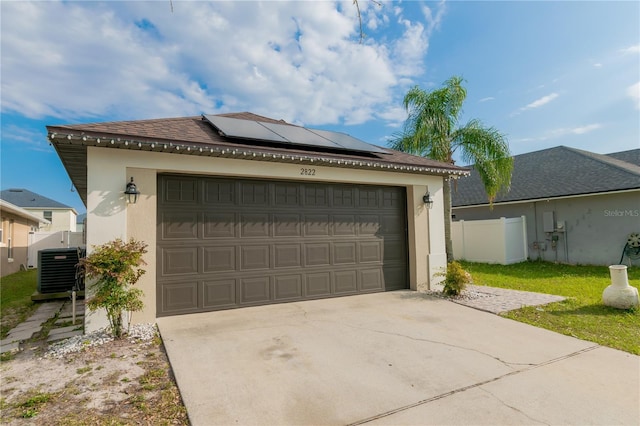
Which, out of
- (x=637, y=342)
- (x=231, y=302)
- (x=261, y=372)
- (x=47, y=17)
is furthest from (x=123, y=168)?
(x=637, y=342)

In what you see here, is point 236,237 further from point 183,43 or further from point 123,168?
point 183,43

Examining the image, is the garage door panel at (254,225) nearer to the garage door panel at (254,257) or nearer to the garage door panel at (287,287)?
the garage door panel at (254,257)

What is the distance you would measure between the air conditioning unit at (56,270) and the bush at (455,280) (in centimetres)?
882

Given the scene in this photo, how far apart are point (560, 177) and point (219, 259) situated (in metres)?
14.9

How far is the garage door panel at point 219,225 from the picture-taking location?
5.99 metres

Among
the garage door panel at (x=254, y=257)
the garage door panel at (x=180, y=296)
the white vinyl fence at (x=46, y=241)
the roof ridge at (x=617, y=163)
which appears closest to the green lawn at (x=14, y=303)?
the garage door panel at (x=180, y=296)

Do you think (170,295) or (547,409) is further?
(170,295)

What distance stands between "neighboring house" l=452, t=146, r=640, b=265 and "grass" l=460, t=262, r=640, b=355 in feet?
3.47

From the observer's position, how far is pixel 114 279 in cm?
450

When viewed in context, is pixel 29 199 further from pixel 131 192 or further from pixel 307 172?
pixel 307 172

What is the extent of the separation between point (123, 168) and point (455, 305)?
22.4 ft

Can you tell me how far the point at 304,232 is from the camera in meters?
6.92

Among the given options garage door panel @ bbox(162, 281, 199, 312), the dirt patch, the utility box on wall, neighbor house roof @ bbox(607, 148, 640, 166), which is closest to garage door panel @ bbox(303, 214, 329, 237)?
garage door panel @ bbox(162, 281, 199, 312)

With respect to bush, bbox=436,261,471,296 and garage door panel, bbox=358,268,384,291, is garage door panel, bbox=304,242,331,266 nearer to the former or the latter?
garage door panel, bbox=358,268,384,291
